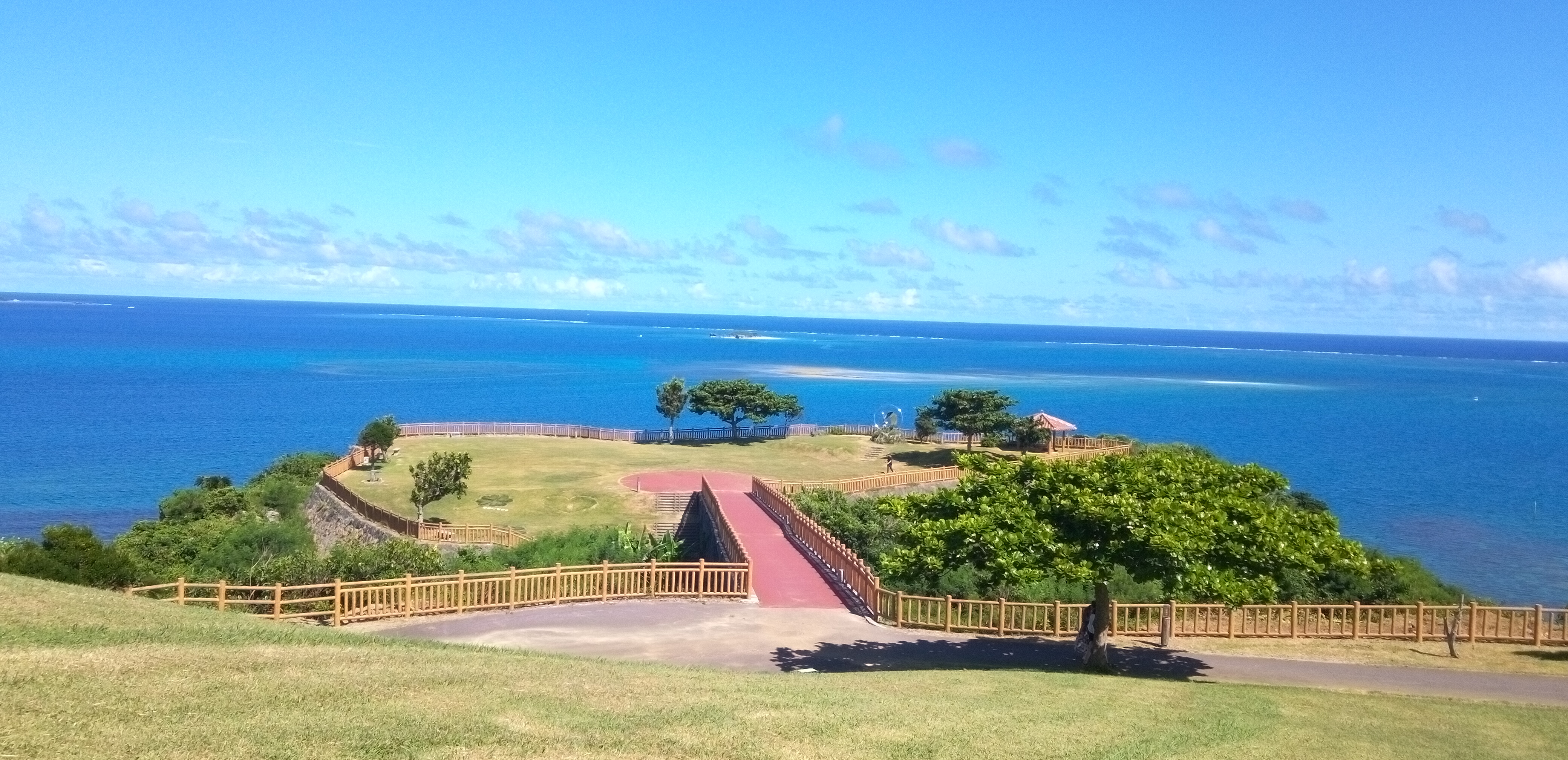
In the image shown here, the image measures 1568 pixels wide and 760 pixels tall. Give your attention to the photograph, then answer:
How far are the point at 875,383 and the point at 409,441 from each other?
310 feet

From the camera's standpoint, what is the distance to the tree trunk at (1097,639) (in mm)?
17703

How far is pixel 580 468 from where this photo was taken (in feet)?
150

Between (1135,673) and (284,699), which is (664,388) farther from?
(284,699)

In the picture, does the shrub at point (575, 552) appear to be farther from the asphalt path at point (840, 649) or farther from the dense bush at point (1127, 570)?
the dense bush at point (1127, 570)

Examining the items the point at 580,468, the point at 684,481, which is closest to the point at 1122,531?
the point at 684,481

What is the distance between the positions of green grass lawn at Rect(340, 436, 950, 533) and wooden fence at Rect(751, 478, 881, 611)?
17.8 ft

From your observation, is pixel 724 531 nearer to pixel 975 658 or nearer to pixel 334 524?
pixel 975 658

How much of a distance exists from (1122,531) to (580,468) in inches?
1300

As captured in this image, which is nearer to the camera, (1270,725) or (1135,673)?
(1270,725)

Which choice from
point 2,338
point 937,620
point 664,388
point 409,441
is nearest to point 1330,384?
point 664,388

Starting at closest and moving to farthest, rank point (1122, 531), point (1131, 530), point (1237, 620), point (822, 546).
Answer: point (1131, 530)
point (1122, 531)
point (1237, 620)
point (822, 546)

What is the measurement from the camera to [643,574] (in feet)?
75.9

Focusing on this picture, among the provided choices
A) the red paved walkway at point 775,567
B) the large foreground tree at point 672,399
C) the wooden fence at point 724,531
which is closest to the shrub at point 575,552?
the wooden fence at point 724,531

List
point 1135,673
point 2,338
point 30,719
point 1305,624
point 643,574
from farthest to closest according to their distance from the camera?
1. point 2,338
2. point 643,574
3. point 1305,624
4. point 1135,673
5. point 30,719
